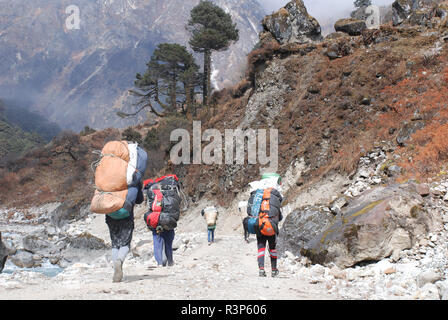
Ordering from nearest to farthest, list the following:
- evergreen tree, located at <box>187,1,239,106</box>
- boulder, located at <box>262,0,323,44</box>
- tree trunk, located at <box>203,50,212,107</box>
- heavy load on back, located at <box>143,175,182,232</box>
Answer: heavy load on back, located at <box>143,175,182,232</box>, boulder, located at <box>262,0,323,44</box>, evergreen tree, located at <box>187,1,239,106</box>, tree trunk, located at <box>203,50,212,107</box>

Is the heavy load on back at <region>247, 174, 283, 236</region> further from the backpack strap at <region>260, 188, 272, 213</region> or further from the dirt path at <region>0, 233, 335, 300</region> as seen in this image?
the dirt path at <region>0, 233, 335, 300</region>

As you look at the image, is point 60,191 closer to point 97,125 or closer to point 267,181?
point 267,181

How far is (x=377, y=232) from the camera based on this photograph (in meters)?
5.62

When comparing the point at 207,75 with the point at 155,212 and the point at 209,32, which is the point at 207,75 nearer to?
the point at 209,32

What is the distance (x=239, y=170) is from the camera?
20000mm

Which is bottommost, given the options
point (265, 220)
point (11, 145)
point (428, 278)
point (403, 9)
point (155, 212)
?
point (428, 278)

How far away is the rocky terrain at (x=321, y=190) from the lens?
511cm

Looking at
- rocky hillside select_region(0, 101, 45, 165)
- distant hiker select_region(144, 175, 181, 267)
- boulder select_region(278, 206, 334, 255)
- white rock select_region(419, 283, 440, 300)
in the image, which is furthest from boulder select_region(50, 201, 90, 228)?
white rock select_region(419, 283, 440, 300)

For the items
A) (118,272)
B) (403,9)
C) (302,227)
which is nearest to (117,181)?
(118,272)

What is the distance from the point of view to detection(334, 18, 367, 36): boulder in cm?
2327

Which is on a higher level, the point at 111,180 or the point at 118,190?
the point at 111,180

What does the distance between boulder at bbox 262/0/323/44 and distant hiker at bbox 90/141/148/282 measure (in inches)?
830

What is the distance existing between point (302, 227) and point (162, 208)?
128 inches
